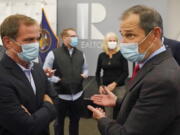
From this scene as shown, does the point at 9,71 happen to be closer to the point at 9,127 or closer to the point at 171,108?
the point at 9,127

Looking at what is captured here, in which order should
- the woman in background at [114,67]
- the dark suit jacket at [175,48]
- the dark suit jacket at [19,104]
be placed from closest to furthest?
the dark suit jacket at [19,104] → the dark suit jacket at [175,48] → the woman in background at [114,67]

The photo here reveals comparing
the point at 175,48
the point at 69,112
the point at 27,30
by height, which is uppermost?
the point at 27,30

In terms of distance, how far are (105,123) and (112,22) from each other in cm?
351

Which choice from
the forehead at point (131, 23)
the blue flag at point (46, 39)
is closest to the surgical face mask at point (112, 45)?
the blue flag at point (46, 39)

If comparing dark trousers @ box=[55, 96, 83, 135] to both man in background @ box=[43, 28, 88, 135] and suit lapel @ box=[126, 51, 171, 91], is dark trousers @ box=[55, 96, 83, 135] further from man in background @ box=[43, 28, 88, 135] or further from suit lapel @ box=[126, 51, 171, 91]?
suit lapel @ box=[126, 51, 171, 91]

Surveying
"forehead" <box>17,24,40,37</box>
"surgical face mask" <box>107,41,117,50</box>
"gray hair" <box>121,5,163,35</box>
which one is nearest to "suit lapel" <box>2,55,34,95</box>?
"forehead" <box>17,24,40,37</box>

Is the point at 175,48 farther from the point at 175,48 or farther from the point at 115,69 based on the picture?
the point at 115,69

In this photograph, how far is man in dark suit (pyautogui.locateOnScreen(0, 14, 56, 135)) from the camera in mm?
1460

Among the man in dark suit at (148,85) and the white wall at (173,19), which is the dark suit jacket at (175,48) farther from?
the white wall at (173,19)

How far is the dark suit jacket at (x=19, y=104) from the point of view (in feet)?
4.77

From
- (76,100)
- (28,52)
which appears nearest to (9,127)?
(28,52)

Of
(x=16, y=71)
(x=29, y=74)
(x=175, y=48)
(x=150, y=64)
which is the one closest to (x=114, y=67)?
(x=175, y=48)

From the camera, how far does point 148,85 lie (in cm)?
116

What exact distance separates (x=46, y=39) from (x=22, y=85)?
2.98 m
